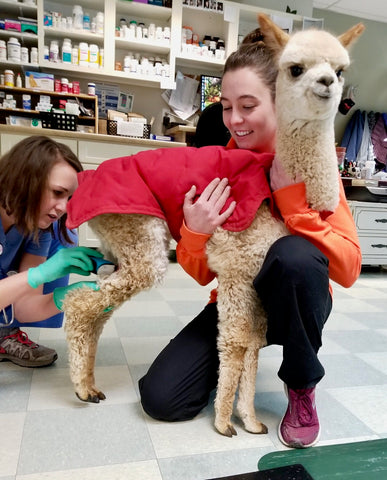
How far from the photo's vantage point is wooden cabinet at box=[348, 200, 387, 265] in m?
3.63

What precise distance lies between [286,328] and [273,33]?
2.38 feet

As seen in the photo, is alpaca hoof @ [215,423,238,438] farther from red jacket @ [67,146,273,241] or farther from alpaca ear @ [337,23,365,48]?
alpaca ear @ [337,23,365,48]

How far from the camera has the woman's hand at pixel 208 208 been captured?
40.1 inches

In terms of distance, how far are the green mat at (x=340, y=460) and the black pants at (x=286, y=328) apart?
17cm

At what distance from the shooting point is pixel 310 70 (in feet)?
2.72

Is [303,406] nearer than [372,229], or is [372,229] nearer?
[303,406]

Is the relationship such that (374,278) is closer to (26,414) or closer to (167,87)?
(167,87)

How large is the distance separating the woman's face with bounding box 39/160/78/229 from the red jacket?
15 cm

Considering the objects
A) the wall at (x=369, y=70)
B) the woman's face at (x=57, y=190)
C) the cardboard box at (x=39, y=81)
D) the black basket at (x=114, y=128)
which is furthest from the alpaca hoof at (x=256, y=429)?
the wall at (x=369, y=70)

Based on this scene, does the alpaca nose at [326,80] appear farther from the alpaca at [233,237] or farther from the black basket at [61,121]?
the black basket at [61,121]

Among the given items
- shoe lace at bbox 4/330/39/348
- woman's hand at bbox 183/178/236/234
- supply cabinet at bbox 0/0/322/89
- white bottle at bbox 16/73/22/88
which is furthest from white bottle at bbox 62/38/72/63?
woman's hand at bbox 183/178/236/234

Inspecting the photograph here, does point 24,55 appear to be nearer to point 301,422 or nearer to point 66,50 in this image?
point 66,50

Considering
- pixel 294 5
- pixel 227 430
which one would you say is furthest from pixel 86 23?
pixel 227 430

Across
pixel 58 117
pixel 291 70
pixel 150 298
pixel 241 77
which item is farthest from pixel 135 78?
pixel 291 70
